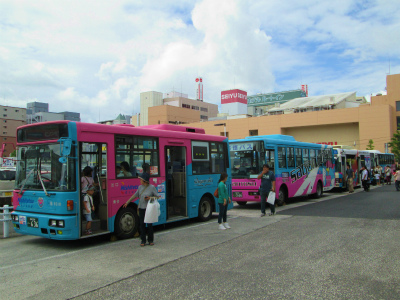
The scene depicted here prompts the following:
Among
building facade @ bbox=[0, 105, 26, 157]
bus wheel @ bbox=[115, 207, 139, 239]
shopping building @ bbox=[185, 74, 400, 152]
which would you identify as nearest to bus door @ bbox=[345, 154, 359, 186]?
bus wheel @ bbox=[115, 207, 139, 239]

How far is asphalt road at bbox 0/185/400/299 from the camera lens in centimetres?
488

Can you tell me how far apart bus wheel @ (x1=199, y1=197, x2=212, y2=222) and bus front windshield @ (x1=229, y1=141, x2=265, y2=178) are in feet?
11.2

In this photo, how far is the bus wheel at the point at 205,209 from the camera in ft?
36.1

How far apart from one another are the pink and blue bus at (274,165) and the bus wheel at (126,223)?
6.57 meters

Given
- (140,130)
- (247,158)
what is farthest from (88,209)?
(247,158)

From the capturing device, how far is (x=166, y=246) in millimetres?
7758

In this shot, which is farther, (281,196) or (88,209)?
(281,196)

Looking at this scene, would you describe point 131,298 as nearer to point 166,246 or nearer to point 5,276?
point 5,276

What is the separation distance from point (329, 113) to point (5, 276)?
57827mm

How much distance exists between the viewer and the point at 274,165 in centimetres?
1468

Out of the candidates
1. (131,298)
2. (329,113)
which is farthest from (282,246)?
(329,113)

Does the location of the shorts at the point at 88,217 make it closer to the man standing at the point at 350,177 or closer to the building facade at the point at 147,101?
the man standing at the point at 350,177

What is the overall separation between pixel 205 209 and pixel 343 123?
169 feet

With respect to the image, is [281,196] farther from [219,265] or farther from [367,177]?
[367,177]
